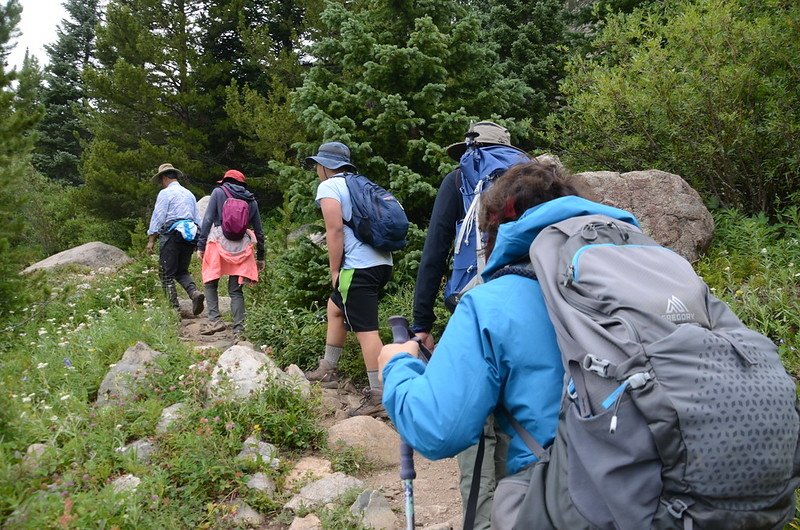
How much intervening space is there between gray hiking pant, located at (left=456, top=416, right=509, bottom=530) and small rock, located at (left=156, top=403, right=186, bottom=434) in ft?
9.60

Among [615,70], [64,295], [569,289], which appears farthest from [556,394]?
[64,295]

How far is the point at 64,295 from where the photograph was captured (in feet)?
28.2

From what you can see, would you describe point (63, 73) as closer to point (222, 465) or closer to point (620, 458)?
point (222, 465)

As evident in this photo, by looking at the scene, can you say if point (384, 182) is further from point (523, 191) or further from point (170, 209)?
point (523, 191)

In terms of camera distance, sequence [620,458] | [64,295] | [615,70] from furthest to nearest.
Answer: [64,295], [615,70], [620,458]

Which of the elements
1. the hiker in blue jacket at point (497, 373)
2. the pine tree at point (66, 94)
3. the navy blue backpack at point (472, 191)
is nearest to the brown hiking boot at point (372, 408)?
the navy blue backpack at point (472, 191)

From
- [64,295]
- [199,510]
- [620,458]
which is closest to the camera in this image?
[620,458]

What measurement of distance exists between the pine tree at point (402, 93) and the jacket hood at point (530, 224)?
4.75 metres

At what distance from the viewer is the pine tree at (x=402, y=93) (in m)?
6.88

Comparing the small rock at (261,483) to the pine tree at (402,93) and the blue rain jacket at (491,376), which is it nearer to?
the blue rain jacket at (491,376)

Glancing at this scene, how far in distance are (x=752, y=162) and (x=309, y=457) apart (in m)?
5.03

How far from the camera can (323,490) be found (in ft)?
13.0

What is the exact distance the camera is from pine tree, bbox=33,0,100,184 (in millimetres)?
28906

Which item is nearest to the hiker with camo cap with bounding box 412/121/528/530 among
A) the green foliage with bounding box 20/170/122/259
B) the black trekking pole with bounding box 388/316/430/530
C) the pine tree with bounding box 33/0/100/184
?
the black trekking pole with bounding box 388/316/430/530
